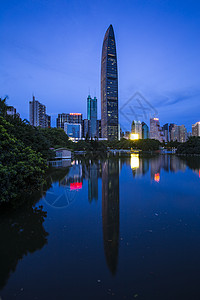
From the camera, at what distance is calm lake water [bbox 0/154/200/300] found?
10.2 feet

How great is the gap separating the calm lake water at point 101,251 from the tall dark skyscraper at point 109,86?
119 meters

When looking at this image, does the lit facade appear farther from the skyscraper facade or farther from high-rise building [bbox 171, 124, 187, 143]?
high-rise building [bbox 171, 124, 187, 143]

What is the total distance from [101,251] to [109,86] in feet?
436

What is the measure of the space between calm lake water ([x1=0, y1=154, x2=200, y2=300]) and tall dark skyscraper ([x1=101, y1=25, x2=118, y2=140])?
390 ft

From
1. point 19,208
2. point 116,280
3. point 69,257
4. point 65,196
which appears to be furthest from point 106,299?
point 65,196

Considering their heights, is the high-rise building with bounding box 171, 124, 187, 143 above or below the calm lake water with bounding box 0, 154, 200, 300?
above

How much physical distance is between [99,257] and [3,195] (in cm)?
407

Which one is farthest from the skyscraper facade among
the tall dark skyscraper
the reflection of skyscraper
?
the reflection of skyscraper

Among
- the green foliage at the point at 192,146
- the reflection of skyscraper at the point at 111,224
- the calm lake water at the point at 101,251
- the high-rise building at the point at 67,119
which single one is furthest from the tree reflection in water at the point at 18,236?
the high-rise building at the point at 67,119

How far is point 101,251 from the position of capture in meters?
4.20

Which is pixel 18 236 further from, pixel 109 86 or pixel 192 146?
pixel 109 86

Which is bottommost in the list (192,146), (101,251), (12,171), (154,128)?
(101,251)

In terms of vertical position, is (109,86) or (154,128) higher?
(109,86)

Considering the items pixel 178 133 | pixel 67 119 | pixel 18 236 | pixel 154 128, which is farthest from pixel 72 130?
pixel 18 236
